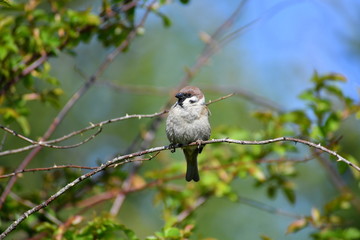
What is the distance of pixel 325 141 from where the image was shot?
4.18m

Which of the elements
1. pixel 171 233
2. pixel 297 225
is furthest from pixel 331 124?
pixel 171 233

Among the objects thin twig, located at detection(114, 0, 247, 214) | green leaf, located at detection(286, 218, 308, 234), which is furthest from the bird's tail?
green leaf, located at detection(286, 218, 308, 234)

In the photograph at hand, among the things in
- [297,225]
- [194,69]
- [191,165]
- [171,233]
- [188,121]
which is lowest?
[171,233]

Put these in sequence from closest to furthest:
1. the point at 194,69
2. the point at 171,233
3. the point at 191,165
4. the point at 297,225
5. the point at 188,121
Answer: the point at 171,233, the point at 188,121, the point at 297,225, the point at 191,165, the point at 194,69

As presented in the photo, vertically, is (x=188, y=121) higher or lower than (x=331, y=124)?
higher

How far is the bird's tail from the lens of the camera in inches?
178

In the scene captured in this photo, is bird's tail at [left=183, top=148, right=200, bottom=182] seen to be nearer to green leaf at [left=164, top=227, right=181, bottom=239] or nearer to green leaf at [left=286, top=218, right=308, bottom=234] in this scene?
green leaf at [left=286, top=218, right=308, bottom=234]

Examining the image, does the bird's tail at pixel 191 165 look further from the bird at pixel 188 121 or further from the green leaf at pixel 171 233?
the green leaf at pixel 171 233

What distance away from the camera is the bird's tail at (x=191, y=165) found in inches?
178

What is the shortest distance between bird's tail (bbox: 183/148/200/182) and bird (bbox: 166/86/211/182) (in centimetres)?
2

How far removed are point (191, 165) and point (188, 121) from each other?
1.63 feet

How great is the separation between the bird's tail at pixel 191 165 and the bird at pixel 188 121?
0.6 inches

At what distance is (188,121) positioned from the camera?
429 centimetres

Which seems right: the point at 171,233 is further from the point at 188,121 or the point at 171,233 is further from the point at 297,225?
the point at 297,225
